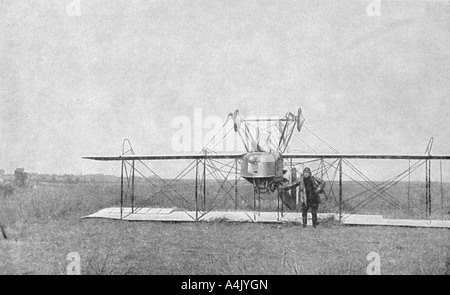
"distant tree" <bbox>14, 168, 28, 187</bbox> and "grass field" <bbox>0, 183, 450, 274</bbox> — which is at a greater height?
"distant tree" <bbox>14, 168, 28, 187</bbox>

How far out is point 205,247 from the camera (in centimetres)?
983

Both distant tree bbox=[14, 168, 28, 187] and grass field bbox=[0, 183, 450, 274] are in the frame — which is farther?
distant tree bbox=[14, 168, 28, 187]

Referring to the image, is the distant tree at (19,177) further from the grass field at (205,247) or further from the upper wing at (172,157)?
the upper wing at (172,157)

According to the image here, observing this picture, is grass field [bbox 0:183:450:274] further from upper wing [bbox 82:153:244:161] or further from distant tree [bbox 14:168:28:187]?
distant tree [bbox 14:168:28:187]

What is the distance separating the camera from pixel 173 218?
14578mm

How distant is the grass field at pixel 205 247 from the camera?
26.7 ft

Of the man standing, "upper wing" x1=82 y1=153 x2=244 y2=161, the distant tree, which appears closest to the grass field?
the man standing

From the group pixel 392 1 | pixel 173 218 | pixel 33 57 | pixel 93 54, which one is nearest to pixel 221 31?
pixel 93 54

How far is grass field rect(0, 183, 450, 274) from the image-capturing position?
26.7ft

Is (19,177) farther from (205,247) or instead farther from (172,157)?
(205,247)

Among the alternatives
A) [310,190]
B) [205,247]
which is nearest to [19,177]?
[205,247]

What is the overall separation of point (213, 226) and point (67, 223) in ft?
18.0

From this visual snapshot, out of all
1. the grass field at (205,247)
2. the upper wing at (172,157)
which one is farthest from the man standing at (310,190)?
the upper wing at (172,157)
